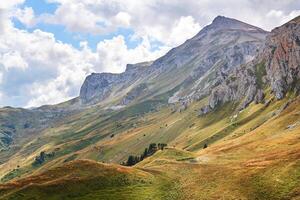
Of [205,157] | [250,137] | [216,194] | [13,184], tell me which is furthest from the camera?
[250,137]

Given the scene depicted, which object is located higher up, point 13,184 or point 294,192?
point 13,184

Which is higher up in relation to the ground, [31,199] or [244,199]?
[31,199]

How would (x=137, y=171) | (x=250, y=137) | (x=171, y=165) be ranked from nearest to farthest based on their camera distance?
(x=137, y=171) < (x=171, y=165) < (x=250, y=137)

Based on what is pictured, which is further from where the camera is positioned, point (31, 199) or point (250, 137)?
point (250, 137)

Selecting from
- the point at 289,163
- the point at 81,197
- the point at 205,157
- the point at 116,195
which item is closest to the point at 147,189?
the point at 116,195

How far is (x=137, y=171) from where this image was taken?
309 feet

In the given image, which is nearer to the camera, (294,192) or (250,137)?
(294,192)

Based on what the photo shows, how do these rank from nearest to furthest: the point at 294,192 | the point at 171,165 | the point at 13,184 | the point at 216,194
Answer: the point at 294,192 < the point at 216,194 < the point at 13,184 < the point at 171,165

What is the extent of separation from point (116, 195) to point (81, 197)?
631 cm

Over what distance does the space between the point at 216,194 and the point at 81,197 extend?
79.3ft

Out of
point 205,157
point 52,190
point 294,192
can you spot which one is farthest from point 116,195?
point 205,157

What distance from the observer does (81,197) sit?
256 ft

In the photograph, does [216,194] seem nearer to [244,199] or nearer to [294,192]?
[244,199]

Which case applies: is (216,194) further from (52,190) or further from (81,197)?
(52,190)
